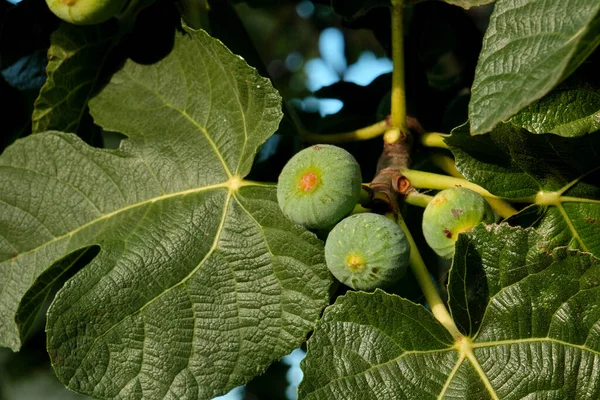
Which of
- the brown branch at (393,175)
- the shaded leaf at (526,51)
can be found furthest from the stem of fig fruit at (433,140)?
the shaded leaf at (526,51)

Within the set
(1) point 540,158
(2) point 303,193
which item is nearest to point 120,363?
(2) point 303,193

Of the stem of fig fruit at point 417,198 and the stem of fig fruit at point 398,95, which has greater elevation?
the stem of fig fruit at point 398,95

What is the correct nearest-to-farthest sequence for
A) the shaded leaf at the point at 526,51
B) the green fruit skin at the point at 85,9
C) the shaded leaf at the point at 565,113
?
the shaded leaf at the point at 526,51 < the shaded leaf at the point at 565,113 < the green fruit skin at the point at 85,9

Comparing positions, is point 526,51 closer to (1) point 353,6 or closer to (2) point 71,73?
(1) point 353,6

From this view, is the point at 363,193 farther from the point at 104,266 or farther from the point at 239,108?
the point at 104,266

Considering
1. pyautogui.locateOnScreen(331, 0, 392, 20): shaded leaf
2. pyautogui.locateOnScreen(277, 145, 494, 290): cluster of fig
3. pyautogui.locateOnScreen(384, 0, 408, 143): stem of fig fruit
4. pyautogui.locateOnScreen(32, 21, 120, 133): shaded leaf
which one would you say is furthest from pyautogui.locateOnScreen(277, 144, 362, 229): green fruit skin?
pyautogui.locateOnScreen(32, 21, 120, 133): shaded leaf

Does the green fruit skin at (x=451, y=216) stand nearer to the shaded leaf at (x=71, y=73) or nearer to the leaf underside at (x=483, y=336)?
the leaf underside at (x=483, y=336)

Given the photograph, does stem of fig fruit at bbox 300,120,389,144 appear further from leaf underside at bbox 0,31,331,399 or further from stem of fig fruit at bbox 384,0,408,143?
leaf underside at bbox 0,31,331,399

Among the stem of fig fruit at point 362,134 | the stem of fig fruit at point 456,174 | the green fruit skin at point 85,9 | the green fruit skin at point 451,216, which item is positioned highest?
the green fruit skin at point 85,9
